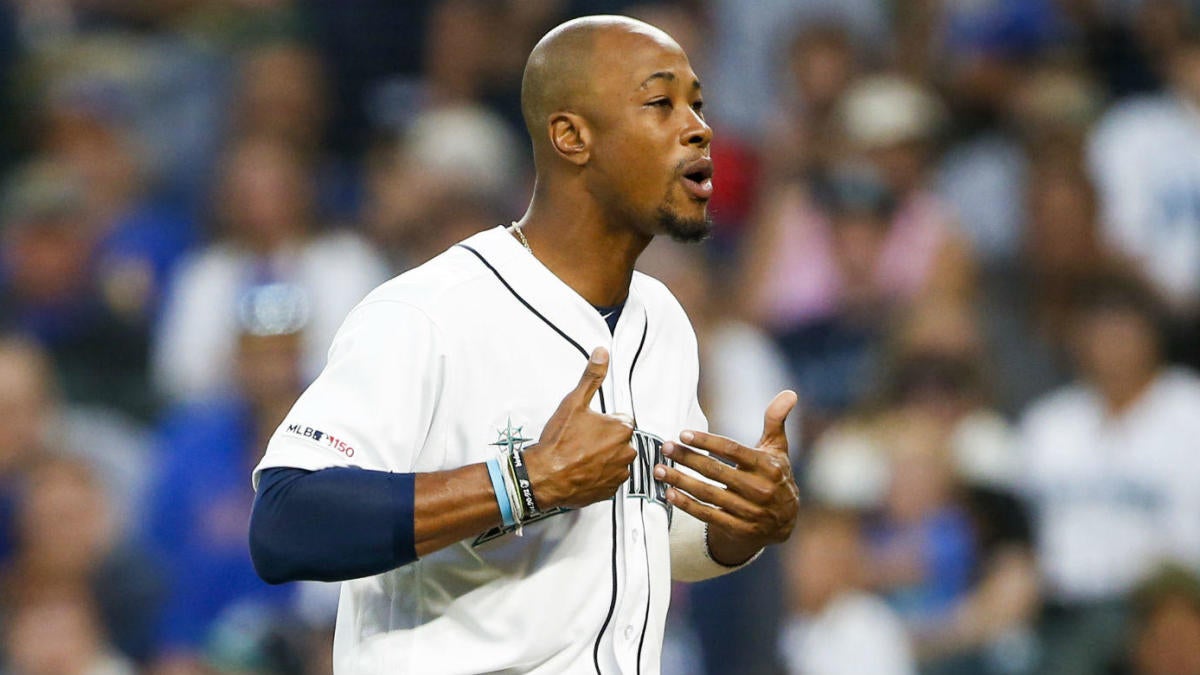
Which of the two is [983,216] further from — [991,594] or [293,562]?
[293,562]

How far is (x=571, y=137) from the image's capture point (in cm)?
312

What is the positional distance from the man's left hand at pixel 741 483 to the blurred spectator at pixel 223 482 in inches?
121

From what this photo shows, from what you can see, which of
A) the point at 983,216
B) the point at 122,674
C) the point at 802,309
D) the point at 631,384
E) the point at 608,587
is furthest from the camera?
the point at 983,216

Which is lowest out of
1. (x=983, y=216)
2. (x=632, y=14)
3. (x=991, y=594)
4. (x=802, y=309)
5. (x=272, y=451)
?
(x=272, y=451)

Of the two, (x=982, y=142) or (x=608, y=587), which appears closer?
(x=608, y=587)

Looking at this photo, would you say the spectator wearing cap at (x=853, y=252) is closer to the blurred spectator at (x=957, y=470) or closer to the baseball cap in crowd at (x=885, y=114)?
the baseball cap in crowd at (x=885, y=114)

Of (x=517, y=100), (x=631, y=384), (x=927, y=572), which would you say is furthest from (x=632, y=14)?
(x=631, y=384)

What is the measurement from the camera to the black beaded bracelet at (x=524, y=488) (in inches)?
105

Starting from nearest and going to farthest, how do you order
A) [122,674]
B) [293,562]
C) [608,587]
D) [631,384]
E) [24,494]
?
[293,562]
[608,587]
[631,384]
[122,674]
[24,494]

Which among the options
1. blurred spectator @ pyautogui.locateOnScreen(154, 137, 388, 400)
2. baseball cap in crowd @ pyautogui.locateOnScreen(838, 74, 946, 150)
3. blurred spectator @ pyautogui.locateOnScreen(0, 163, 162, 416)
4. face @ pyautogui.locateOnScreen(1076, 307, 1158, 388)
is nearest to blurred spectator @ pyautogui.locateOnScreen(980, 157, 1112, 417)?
face @ pyautogui.locateOnScreen(1076, 307, 1158, 388)

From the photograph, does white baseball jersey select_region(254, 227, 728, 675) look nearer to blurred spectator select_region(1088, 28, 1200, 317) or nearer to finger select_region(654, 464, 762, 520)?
finger select_region(654, 464, 762, 520)

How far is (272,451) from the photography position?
2.70 m

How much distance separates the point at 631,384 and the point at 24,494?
3604 millimetres

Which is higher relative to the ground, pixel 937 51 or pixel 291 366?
pixel 937 51
